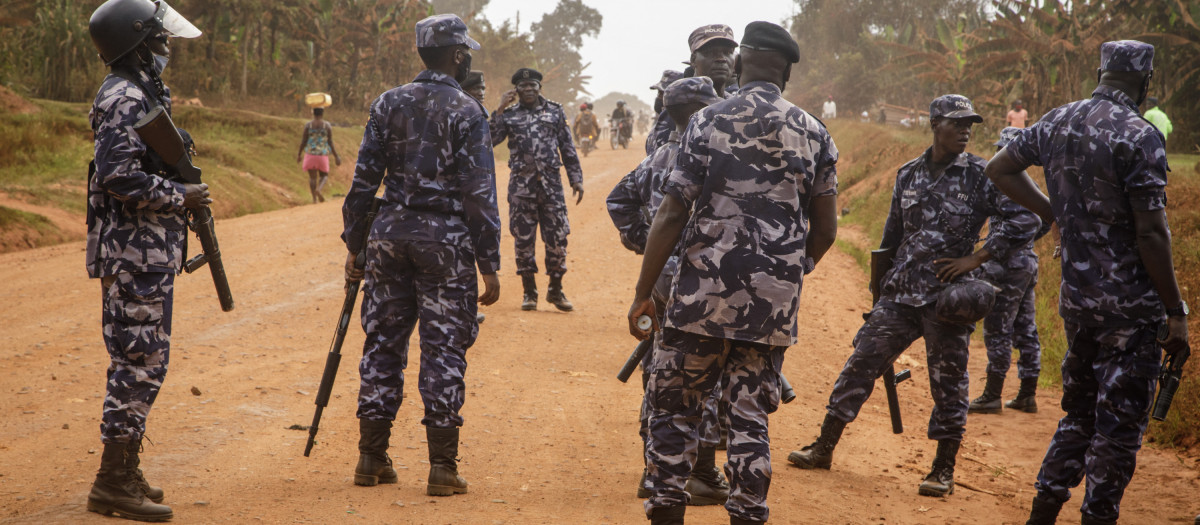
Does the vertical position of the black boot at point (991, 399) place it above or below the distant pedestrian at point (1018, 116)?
below

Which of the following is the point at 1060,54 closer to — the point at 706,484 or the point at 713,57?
the point at 713,57

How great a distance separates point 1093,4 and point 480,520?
69.4 ft

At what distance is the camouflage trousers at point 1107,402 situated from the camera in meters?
3.94

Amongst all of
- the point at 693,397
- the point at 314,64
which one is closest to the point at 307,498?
the point at 693,397

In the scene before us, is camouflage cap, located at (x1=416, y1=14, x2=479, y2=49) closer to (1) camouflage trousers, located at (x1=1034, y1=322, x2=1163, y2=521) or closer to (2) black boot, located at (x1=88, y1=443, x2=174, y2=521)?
(2) black boot, located at (x1=88, y1=443, x2=174, y2=521)

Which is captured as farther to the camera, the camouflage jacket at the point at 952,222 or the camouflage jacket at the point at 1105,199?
the camouflage jacket at the point at 952,222

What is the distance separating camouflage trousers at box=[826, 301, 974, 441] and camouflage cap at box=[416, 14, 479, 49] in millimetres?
2630

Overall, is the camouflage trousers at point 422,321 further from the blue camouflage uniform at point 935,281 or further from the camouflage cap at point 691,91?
the blue camouflage uniform at point 935,281

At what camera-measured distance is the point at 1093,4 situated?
20.7 meters

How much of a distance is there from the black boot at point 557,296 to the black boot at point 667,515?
5.83 m

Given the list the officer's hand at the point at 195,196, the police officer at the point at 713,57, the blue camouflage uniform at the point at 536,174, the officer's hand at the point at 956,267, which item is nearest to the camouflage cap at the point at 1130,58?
the officer's hand at the point at 956,267

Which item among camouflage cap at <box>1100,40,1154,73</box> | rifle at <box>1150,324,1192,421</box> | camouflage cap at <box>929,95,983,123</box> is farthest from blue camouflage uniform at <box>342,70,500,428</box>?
rifle at <box>1150,324,1192,421</box>

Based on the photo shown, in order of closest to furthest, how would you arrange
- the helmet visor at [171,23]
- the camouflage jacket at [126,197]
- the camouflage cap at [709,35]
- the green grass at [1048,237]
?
1. the camouflage jacket at [126,197]
2. the helmet visor at [171,23]
3. the camouflage cap at [709,35]
4. the green grass at [1048,237]

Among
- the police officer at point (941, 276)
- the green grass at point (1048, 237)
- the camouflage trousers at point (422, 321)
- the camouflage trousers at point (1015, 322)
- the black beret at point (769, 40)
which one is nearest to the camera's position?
the black beret at point (769, 40)
